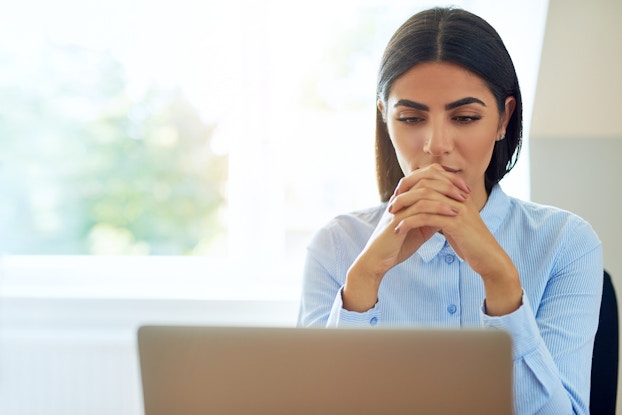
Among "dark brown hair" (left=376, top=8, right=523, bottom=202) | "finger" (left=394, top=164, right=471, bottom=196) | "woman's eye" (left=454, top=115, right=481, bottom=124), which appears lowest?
"finger" (left=394, top=164, right=471, bottom=196)

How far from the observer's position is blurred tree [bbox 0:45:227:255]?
2924 mm

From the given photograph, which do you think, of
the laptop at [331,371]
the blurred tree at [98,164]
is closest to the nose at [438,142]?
the laptop at [331,371]

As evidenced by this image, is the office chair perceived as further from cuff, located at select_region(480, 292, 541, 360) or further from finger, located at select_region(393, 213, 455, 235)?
finger, located at select_region(393, 213, 455, 235)

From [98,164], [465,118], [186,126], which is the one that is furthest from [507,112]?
[98,164]

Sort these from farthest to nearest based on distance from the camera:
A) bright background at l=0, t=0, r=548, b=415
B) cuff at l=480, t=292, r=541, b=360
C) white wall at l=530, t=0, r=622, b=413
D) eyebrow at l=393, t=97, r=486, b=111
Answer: bright background at l=0, t=0, r=548, b=415
white wall at l=530, t=0, r=622, b=413
eyebrow at l=393, t=97, r=486, b=111
cuff at l=480, t=292, r=541, b=360

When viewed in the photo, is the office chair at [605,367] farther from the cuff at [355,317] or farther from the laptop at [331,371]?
the laptop at [331,371]

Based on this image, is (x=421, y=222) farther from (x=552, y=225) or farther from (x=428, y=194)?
(x=552, y=225)

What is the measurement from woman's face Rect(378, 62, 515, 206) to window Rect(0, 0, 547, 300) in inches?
53.7

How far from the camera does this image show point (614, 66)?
237 cm

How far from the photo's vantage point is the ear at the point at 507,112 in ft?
5.23

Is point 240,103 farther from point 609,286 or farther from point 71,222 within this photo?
point 609,286

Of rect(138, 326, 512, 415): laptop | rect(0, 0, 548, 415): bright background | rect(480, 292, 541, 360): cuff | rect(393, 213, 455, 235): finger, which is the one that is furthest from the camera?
rect(0, 0, 548, 415): bright background

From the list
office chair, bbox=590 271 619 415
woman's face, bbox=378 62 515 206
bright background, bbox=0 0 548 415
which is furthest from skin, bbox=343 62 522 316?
bright background, bbox=0 0 548 415

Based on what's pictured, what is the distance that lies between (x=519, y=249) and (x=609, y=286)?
0.18 metres
